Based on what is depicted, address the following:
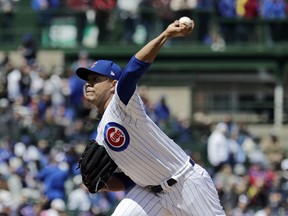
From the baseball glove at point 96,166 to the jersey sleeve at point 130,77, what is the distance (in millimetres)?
475

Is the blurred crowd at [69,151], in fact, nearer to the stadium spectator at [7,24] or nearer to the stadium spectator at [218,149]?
the stadium spectator at [218,149]

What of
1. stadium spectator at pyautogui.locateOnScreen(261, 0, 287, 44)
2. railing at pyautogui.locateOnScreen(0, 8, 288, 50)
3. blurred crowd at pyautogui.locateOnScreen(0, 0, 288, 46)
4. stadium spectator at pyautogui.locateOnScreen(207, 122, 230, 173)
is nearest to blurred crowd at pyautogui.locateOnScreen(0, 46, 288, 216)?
stadium spectator at pyautogui.locateOnScreen(207, 122, 230, 173)

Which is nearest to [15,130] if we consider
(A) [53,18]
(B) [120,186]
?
(A) [53,18]

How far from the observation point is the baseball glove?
A: 6.95m

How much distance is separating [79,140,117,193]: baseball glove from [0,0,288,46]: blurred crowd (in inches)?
477

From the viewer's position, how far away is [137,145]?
6.91 meters

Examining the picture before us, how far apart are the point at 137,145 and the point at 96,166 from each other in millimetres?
315

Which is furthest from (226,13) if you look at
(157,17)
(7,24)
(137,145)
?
(137,145)

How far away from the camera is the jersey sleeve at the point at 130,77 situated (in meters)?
6.46

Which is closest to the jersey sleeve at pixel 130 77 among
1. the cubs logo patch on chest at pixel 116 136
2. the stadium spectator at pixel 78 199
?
the cubs logo patch on chest at pixel 116 136

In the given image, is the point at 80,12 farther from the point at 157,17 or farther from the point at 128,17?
the point at 157,17

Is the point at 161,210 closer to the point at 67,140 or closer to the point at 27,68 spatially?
the point at 67,140

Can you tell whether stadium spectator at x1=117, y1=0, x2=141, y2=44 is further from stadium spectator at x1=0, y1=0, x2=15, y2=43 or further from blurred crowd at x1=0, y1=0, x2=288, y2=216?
stadium spectator at x1=0, y1=0, x2=15, y2=43

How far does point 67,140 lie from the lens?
16.0m
